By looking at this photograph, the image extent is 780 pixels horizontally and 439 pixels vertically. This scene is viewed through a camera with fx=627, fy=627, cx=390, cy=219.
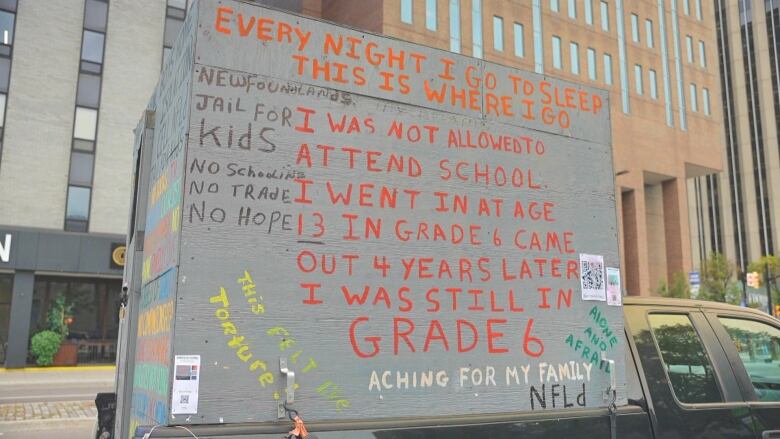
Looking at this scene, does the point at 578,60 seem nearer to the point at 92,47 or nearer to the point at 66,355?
the point at 92,47

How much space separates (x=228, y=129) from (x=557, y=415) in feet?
6.48

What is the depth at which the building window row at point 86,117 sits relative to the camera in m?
25.5

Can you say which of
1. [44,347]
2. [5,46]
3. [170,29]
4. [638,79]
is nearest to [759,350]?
[44,347]

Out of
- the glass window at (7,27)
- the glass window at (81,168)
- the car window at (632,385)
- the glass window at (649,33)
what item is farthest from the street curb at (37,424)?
the glass window at (649,33)

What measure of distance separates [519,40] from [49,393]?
32552 millimetres

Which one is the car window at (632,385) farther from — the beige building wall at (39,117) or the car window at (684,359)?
the beige building wall at (39,117)

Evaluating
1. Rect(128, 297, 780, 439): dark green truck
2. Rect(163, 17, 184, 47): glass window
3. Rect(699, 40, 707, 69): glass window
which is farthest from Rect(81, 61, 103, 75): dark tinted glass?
Rect(699, 40, 707, 69): glass window

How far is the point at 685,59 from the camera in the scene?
4803 centimetres

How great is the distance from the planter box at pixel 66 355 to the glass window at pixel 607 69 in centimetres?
3581

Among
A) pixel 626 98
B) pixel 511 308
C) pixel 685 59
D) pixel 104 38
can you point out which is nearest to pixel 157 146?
pixel 511 308

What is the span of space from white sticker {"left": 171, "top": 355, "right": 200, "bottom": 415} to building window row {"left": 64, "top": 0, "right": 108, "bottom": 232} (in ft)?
84.9

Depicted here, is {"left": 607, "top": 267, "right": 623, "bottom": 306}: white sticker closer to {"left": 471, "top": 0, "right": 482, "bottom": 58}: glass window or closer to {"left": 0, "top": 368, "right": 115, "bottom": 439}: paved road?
{"left": 0, "top": 368, "right": 115, "bottom": 439}: paved road

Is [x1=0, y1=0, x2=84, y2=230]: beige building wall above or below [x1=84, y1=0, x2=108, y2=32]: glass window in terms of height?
below

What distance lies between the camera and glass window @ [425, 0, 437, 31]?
116 ft
